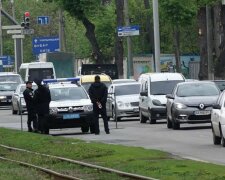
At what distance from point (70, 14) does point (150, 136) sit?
120 feet

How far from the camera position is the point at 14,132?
33688mm

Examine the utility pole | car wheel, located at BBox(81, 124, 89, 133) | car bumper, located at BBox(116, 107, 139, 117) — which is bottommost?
car wheel, located at BBox(81, 124, 89, 133)

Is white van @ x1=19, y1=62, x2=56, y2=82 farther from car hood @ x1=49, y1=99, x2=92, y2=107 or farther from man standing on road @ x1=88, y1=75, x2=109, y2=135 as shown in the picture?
man standing on road @ x1=88, y1=75, x2=109, y2=135

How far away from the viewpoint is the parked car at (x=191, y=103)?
110ft

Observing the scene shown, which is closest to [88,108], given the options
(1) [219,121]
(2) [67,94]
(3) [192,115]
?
(2) [67,94]

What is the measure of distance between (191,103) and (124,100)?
10.1m

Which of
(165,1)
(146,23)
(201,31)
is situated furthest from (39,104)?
(146,23)

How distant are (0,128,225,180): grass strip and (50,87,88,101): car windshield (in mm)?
3474

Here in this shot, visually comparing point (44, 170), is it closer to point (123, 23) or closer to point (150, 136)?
point (150, 136)

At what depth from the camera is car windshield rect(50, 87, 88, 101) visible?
112 ft

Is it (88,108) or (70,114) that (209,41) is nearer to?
(88,108)

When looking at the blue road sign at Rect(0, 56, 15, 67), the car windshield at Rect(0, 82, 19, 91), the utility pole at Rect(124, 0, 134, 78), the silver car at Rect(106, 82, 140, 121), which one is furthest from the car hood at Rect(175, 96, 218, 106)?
the blue road sign at Rect(0, 56, 15, 67)

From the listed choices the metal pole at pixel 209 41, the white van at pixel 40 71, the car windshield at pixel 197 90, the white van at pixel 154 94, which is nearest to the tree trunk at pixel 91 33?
the white van at pixel 40 71

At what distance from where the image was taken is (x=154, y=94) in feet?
129
